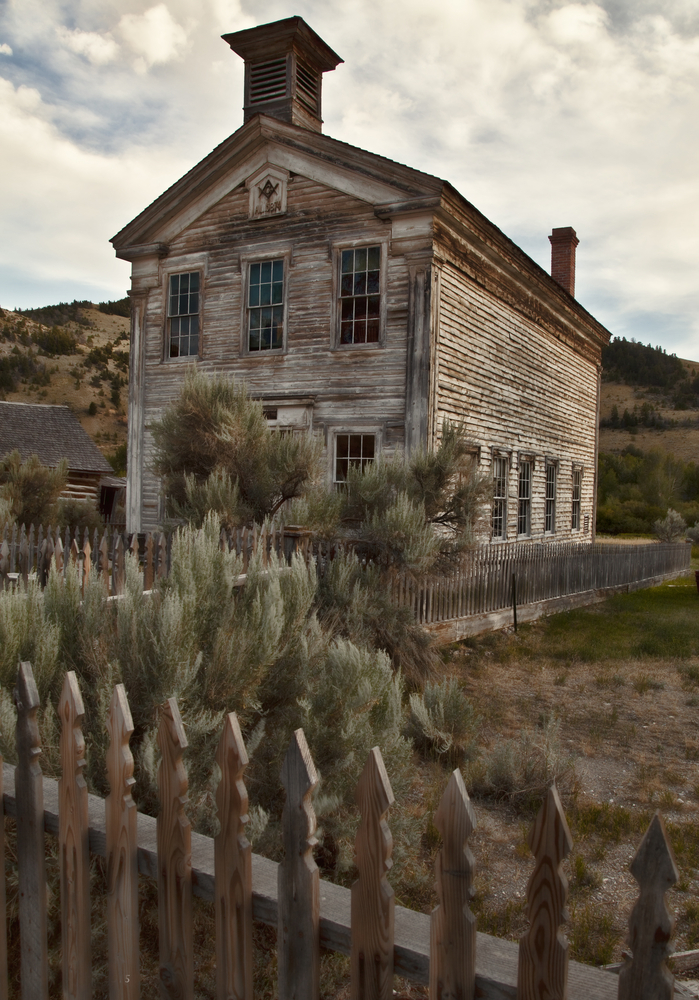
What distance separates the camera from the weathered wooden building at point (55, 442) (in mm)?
29938

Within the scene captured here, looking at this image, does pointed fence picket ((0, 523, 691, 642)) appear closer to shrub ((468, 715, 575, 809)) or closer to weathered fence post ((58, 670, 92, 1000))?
shrub ((468, 715, 575, 809))

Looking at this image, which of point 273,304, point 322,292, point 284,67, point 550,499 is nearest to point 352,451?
point 322,292

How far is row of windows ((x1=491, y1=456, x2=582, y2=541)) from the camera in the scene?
16359mm

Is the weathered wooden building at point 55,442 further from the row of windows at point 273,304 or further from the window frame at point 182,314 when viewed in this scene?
the row of windows at point 273,304

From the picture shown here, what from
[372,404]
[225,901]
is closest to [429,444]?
Answer: [372,404]

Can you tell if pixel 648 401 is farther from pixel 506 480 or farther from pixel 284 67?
pixel 284 67

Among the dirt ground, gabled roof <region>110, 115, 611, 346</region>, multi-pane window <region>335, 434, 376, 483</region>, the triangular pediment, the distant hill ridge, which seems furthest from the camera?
the distant hill ridge

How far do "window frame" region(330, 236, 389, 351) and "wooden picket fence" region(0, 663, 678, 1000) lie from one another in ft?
38.8

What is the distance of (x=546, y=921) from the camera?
4.55 ft

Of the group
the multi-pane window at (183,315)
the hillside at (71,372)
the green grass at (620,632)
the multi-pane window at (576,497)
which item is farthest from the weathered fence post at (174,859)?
the hillside at (71,372)

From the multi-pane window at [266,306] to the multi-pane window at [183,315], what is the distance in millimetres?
1416

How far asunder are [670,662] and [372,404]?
6749 millimetres

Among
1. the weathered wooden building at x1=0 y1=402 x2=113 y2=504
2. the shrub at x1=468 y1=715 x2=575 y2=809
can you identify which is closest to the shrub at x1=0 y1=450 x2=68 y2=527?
the shrub at x1=468 y1=715 x2=575 y2=809

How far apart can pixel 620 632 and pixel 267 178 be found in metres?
11.2
